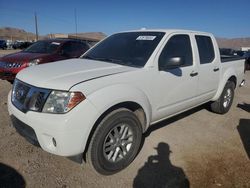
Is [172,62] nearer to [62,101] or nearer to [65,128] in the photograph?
[62,101]

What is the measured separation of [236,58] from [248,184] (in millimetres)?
3710

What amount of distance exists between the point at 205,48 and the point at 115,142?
9.20 feet

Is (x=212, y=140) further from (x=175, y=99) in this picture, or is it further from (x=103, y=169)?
(x=103, y=169)

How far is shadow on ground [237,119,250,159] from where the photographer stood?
397 cm

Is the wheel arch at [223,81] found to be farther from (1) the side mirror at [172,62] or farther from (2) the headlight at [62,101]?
(2) the headlight at [62,101]

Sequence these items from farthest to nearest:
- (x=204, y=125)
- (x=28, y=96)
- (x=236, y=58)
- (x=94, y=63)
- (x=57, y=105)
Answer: (x=236, y=58) < (x=204, y=125) < (x=94, y=63) < (x=28, y=96) < (x=57, y=105)

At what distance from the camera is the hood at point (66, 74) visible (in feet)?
8.50

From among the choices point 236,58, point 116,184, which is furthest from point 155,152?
point 236,58

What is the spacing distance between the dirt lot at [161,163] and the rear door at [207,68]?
769 mm

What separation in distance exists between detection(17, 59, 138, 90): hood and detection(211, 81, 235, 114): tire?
119 inches

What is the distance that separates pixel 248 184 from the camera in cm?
291

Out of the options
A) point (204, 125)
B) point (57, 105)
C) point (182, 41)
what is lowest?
point (204, 125)

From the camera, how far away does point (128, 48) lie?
148 inches

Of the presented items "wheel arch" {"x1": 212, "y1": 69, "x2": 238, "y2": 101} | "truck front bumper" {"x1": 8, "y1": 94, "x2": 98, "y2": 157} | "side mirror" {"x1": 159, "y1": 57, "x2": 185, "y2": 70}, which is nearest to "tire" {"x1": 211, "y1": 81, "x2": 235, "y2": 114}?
"wheel arch" {"x1": 212, "y1": 69, "x2": 238, "y2": 101}
